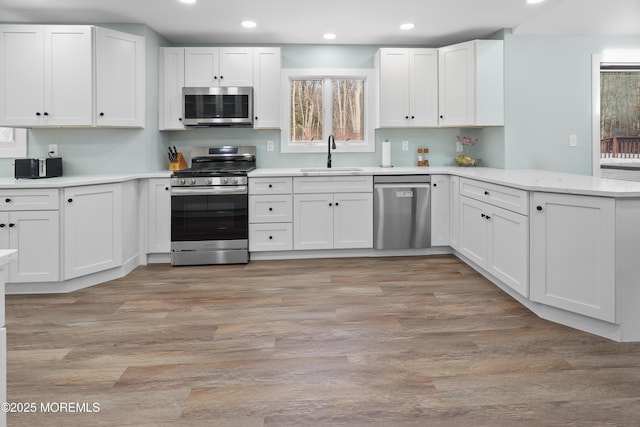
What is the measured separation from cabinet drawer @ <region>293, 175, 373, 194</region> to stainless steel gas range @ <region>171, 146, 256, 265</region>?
0.54 meters

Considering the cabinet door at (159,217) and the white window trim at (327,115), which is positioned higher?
the white window trim at (327,115)

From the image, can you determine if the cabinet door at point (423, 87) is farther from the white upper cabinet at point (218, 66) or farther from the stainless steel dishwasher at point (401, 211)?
the white upper cabinet at point (218, 66)

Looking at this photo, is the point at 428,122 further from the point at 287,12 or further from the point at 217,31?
the point at 217,31

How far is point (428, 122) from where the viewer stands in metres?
4.88

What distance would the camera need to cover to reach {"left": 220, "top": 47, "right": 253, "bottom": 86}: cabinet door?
4672 mm

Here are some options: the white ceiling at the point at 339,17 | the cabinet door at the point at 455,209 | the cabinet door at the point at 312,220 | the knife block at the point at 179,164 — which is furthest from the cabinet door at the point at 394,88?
the knife block at the point at 179,164

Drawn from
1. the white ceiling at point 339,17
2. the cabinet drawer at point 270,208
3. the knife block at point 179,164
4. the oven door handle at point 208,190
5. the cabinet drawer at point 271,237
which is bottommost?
the cabinet drawer at point 271,237

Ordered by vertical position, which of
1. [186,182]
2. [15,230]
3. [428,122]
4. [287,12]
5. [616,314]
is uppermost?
[287,12]

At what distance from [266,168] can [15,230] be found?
2.42 metres

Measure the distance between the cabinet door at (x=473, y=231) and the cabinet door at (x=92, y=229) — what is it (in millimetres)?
3030

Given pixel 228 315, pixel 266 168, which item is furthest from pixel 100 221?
pixel 266 168

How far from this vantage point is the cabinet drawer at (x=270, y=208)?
446 centimetres

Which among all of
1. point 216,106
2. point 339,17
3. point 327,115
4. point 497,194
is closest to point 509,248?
point 497,194

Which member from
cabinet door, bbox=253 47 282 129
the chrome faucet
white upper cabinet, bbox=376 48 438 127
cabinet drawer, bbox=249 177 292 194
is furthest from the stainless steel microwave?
white upper cabinet, bbox=376 48 438 127
